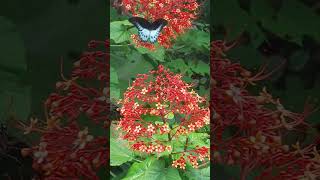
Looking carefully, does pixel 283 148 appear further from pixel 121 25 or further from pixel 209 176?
pixel 121 25

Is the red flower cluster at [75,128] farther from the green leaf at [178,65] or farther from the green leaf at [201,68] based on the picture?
the green leaf at [201,68]

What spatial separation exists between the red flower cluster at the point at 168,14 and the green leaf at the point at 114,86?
227 mm

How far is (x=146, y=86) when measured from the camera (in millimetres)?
3490

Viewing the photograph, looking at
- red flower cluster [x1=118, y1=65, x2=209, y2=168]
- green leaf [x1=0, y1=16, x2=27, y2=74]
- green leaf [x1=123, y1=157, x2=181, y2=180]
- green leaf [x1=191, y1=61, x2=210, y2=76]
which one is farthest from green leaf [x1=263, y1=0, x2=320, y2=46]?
green leaf [x1=0, y1=16, x2=27, y2=74]

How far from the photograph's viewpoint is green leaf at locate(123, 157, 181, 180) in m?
3.47

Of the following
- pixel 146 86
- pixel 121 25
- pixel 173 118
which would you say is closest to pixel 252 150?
pixel 173 118

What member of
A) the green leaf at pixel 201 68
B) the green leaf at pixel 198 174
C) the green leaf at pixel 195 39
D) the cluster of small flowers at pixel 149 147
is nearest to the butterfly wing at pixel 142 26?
the green leaf at pixel 195 39

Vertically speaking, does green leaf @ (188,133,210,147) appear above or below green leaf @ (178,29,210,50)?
below

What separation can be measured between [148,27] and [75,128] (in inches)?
28.1

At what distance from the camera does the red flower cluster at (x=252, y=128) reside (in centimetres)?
336

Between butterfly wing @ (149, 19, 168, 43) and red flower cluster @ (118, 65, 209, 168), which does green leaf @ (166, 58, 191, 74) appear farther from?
butterfly wing @ (149, 19, 168, 43)

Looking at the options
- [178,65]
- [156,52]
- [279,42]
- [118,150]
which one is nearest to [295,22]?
[279,42]

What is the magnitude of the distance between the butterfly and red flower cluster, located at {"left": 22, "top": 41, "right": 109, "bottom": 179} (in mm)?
231

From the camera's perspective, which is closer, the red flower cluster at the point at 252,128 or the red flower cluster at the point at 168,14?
the red flower cluster at the point at 252,128
